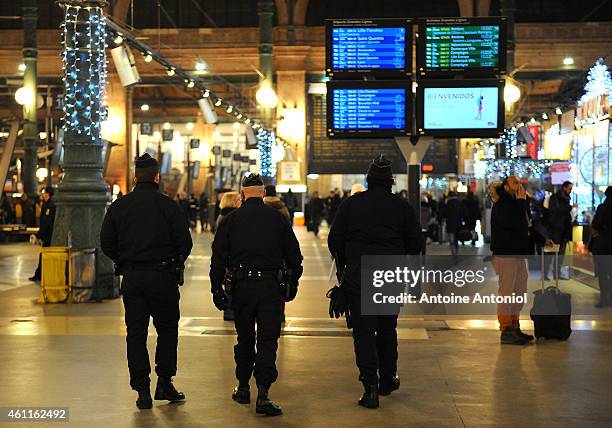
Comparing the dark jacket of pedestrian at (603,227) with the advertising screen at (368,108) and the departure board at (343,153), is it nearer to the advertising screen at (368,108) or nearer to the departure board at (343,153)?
the advertising screen at (368,108)

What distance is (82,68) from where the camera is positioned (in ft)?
53.9

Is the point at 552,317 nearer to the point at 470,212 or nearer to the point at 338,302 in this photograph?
the point at 338,302

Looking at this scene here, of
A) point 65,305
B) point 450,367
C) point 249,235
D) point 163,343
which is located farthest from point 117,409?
point 65,305

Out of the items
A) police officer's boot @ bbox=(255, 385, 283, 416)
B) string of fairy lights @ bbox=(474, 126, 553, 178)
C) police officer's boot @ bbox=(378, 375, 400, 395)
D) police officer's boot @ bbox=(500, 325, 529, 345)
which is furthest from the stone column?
string of fairy lights @ bbox=(474, 126, 553, 178)

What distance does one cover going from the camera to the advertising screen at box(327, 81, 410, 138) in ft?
50.9

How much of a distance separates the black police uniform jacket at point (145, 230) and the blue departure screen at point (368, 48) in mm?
7326

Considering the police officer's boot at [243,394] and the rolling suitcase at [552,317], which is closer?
the police officer's boot at [243,394]

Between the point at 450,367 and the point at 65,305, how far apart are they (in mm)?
6963

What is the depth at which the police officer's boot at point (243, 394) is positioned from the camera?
340 inches

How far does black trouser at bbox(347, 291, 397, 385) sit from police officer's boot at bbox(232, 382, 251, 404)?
0.88 m

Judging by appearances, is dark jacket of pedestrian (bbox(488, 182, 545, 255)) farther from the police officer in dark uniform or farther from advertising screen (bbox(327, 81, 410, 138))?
the police officer in dark uniform

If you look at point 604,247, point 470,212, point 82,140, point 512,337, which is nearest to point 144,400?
point 512,337

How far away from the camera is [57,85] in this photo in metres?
43.6

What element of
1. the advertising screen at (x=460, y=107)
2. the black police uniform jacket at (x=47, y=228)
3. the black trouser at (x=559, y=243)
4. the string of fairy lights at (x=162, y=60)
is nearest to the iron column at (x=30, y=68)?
the string of fairy lights at (x=162, y=60)
